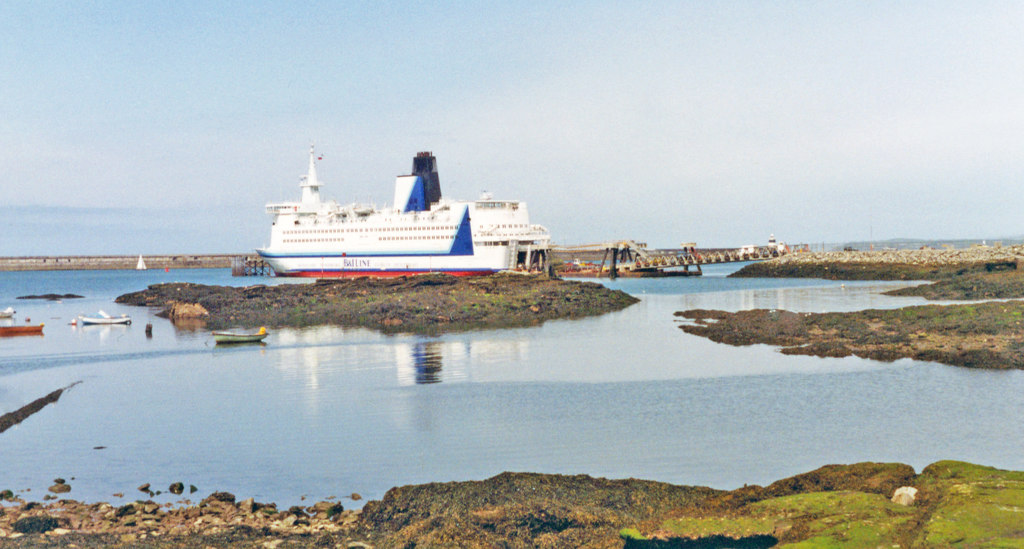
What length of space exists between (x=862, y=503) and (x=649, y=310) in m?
31.4

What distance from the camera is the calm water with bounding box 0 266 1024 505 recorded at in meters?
12.0

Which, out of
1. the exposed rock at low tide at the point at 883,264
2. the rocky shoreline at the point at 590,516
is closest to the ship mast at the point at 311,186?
the exposed rock at low tide at the point at 883,264

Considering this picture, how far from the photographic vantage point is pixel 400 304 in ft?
127

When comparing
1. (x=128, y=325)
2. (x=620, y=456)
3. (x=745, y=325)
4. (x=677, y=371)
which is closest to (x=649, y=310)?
(x=745, y=325)

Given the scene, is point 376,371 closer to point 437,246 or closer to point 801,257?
point 437,246

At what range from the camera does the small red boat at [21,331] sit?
3484cm

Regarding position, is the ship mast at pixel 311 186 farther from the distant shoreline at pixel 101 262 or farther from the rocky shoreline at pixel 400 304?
the distant shoreline at pixel 101 262

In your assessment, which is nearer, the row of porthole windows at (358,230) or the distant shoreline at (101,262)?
the row of porthole windows at (358,230)

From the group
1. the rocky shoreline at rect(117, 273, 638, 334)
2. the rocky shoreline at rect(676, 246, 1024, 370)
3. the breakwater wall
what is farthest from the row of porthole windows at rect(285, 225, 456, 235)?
the breakwater wall

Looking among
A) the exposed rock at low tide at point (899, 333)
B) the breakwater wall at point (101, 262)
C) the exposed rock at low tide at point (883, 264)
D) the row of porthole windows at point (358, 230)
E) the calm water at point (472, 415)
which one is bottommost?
the calm water at point (472, 415)

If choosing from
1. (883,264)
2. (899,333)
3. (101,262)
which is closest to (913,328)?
(899,333)

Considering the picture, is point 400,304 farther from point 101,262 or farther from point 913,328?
point 101,262

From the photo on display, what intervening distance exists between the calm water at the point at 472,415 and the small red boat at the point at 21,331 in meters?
7.99

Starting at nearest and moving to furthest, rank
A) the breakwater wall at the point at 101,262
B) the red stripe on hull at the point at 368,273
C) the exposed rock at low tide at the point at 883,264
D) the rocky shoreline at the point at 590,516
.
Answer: the rocky shoreline at the point at 590,516, the exposed rock at low tide at the point at 883,264, the red stripe on hull at the point at 368,273, the breakwater wall at the point at 101,262
